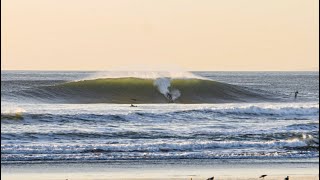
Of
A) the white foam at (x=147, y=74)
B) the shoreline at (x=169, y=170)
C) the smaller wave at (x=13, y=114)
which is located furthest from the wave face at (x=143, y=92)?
the shoreline at (x=169, y=170)

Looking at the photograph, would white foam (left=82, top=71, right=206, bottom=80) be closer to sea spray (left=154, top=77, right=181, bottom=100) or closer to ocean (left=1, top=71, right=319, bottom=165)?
sea spray (left=154, top=77, right=181, bottom=100)

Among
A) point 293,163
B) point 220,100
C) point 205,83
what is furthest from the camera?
point 205,83

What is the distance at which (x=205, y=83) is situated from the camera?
132 feet

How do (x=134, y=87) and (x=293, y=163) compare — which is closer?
(x=293, y=163)

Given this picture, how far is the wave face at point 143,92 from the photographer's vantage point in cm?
3472

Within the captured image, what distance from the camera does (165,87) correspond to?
3938cm

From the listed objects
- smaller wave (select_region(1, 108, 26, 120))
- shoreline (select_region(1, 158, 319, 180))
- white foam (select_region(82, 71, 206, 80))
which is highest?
white foam (select_region(82, 71, 206, 80))

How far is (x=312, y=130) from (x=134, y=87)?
17.9m

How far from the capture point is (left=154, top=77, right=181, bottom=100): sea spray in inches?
1462

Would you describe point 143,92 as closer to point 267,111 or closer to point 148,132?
point 267,111

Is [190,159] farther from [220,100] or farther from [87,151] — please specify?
[220,100]

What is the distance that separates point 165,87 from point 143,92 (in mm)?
2097

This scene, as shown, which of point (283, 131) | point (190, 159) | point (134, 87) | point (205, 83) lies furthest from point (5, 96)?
point (190, 159)

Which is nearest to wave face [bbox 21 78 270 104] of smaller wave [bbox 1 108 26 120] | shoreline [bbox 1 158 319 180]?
smaller wave [bbox 1 108 26 120]
